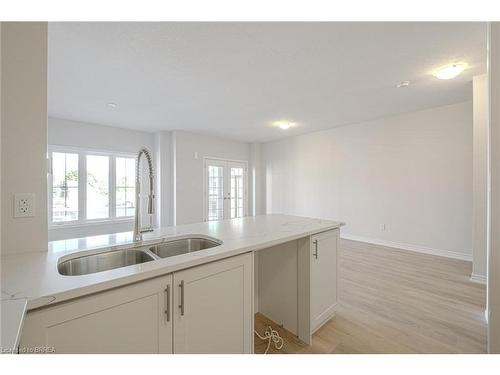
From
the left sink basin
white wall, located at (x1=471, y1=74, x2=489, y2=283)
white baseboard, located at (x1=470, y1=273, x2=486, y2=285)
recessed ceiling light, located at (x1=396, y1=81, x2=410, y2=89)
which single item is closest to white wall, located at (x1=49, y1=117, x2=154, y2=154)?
the left sink basin

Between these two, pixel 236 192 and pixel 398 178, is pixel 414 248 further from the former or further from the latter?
pixel 236 192

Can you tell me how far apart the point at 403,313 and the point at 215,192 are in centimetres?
480

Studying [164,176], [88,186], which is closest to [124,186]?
[88,186]

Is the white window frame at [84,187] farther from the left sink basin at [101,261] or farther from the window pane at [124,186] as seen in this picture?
the left sink basin at [101,261]

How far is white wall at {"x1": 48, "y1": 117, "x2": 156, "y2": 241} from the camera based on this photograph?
4082 millimetres

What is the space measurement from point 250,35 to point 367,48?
1.10m

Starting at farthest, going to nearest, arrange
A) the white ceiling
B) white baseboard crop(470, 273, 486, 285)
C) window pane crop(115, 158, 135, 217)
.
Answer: window pane crop(115, 158, 135, 217) < white baseboard crop(470, 273, 486, 285) < the white ceiling

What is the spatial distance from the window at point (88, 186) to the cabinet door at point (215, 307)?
3.79 metres

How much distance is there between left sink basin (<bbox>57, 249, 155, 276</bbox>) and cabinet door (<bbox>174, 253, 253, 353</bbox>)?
0.37 meters

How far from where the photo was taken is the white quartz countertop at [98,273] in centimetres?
74

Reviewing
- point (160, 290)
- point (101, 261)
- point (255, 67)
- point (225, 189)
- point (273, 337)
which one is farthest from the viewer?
point (225, 189)

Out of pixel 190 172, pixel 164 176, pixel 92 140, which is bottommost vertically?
pixel 164 176

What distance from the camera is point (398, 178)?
415 centimetres

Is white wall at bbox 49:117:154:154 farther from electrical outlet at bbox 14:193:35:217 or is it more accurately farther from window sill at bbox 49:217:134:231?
electrical outlet at bbox 14:193:35:217
